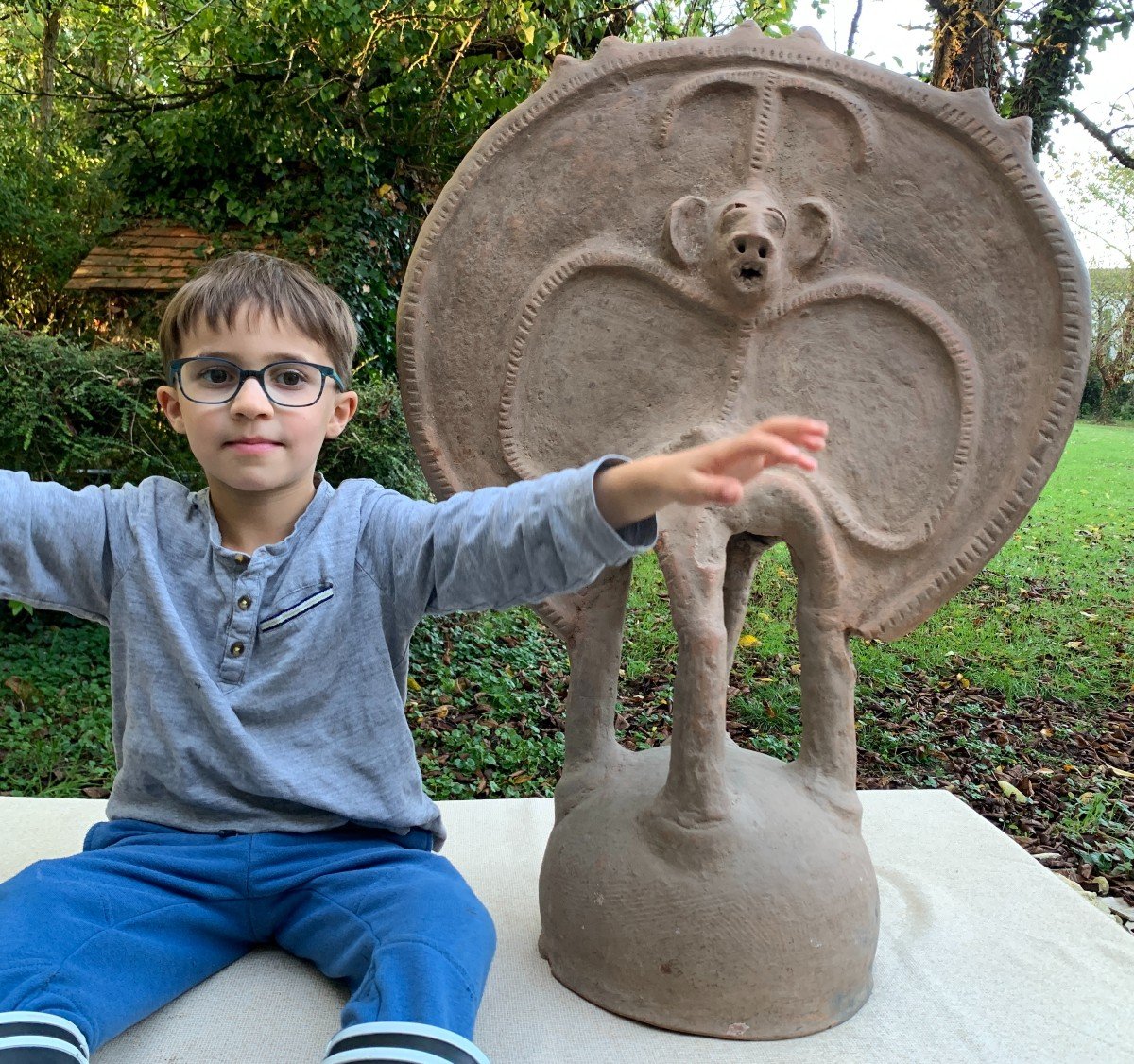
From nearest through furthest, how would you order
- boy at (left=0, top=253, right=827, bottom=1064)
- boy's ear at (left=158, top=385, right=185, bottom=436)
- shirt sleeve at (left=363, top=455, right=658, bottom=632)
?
shirt sleeve at (left=363, top=455, right=658, bottom=632)
boy at (left=0, top=253, right=827, bottom=1064)
boy's ear at (left=158, top=385, right=185, bottom=436)

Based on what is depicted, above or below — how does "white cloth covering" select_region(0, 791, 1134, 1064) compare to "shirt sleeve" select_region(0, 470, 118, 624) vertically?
below

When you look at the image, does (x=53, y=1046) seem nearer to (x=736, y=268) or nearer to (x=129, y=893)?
(x=129, y=893)

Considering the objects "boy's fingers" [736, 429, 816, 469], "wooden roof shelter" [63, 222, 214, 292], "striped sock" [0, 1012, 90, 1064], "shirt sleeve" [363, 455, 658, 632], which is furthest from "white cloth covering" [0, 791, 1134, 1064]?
"wooden roof shelter" [63, 222, 214, 292]

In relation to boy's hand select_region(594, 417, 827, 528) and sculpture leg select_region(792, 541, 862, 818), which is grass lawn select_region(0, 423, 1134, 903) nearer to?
sculpture leg select_region(792, 541, 862, 818)

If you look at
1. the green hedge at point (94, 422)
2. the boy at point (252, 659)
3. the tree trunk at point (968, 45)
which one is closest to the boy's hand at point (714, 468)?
the boy at point (252, 659)

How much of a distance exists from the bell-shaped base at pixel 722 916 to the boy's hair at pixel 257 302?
81 centimetres

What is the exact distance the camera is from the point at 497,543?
1162 millimetres

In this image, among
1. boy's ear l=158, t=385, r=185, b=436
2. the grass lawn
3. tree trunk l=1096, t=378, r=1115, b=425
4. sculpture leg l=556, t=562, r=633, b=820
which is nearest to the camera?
boy's ear l=158, t=385, r=185, b=436

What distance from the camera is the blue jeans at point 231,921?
1.13m

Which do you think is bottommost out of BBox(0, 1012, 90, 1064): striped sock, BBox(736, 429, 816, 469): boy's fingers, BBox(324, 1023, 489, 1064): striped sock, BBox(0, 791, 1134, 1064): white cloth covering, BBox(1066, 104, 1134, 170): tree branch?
BBox(0, 791, 1134, 1064): white cloth covering

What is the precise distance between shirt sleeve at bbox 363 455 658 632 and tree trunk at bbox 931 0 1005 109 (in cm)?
287

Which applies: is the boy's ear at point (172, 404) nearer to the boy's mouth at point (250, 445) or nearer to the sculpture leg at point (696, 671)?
the boy's mouth at point (250, 445)

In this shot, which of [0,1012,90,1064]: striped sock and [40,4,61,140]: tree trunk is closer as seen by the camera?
[0,1012,90,1064]: striped sock

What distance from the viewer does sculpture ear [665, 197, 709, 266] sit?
1.53 metres
